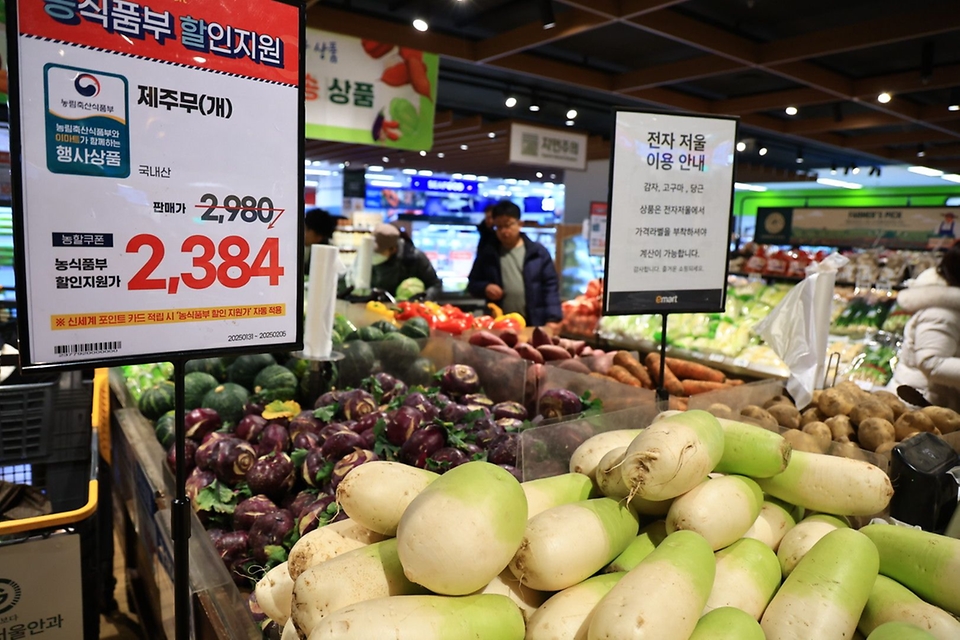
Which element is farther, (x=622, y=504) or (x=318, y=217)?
(x=318, y=217)

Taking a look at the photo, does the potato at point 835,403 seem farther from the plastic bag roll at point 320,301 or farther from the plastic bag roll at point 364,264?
the plastic bag roll at point 364,264

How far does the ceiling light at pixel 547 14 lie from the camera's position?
4.33 meters

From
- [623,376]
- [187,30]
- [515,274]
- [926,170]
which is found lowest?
[623,376]

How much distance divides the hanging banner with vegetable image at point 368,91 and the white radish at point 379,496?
4211mm

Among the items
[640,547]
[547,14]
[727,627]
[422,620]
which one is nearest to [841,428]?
[640,547]

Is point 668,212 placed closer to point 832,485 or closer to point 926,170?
point 832,485

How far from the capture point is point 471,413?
6.17 feet

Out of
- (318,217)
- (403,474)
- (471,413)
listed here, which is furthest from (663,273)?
(318,217)

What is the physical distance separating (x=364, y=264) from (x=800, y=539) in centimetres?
424

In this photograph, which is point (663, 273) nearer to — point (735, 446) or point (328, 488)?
point (735, 446)

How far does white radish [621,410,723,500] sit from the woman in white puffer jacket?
274cm

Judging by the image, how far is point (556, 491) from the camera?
112 centimetres

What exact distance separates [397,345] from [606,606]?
187 centimetres

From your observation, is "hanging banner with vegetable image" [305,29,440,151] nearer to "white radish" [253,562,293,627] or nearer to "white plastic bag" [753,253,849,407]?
"white plastic bag" [753,253,849,407]
